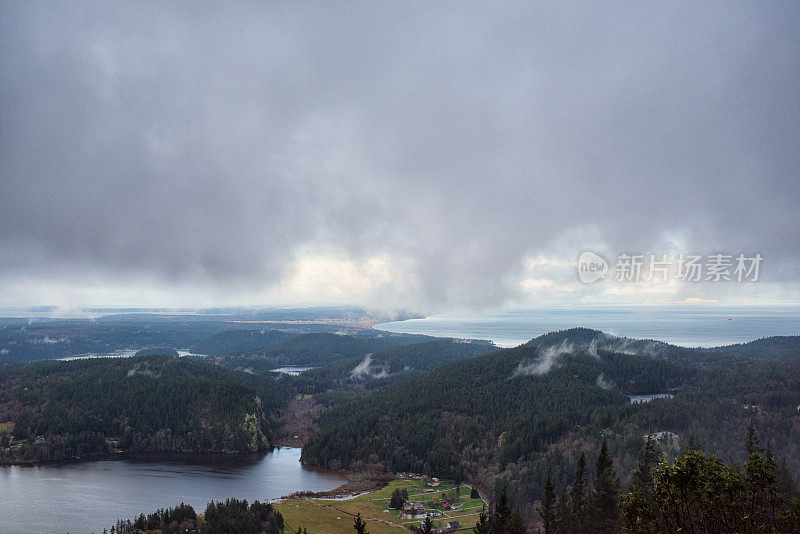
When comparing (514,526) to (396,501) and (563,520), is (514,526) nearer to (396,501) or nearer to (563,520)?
(563,520)

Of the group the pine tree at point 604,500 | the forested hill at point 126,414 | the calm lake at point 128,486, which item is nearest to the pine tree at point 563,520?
the pine tree at point 604,500

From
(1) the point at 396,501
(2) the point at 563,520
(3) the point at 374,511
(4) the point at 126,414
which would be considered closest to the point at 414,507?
(1) the point at 396,501

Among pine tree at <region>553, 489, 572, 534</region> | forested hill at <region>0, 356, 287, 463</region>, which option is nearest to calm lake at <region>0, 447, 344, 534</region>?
forested hill at <region>0, 356, 287, 463</region>

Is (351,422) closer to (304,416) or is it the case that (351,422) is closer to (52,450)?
(304,416)

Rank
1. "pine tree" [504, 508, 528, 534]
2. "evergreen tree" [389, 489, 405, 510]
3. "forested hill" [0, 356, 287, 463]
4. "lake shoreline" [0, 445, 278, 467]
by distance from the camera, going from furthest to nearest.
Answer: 1. "forested hill" [0, 356, 287, 463]
2. "lake shoreline" [0, 445, 278, 467]
3. "evergreen tree" [389, 489, 405, 510]
4. "pine tree" [504, 508, 528, 534]

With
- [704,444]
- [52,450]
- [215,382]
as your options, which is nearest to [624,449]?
[704,444]

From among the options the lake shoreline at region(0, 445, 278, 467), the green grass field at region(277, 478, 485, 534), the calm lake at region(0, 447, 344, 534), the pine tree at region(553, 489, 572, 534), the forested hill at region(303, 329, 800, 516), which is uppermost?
the pine tree at region(553, 489, 572, 534)

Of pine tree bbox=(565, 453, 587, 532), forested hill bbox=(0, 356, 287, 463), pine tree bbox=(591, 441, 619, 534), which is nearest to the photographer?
pine tree bbox=(565, 453, 587, 532)

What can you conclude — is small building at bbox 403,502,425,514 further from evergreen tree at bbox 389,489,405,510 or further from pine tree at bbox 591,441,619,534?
pine tree at bbox 591,441,619,534
